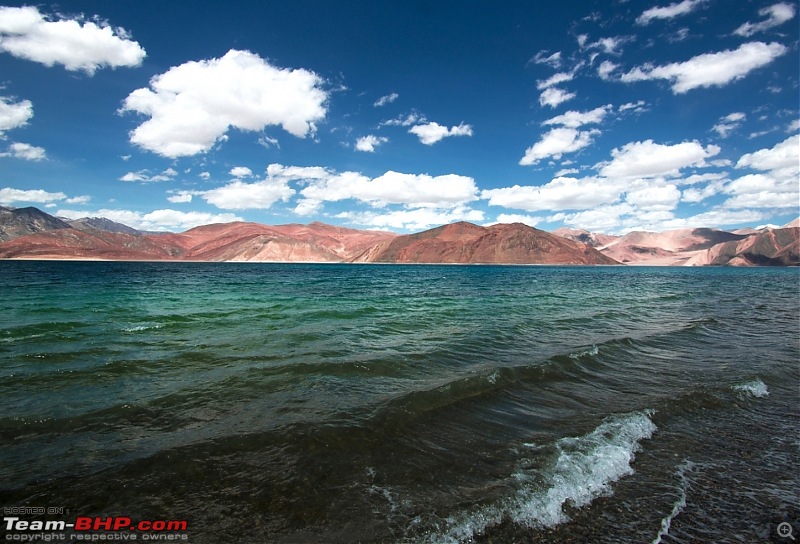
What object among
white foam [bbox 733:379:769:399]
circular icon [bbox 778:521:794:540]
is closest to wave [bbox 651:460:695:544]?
circular icon [bbox 778:521:794:540]

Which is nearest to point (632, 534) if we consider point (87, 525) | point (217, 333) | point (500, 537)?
point (500, 537)

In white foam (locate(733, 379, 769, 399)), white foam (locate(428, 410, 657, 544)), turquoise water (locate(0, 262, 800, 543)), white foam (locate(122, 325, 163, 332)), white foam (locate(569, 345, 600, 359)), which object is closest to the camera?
white foam (locate(428, 410, 657, 544))

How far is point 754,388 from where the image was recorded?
34.3 feet

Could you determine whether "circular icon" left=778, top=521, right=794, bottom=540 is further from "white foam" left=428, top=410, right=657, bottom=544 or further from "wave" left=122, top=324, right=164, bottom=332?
"wave" left=122, top=324, right=164, bottom=332

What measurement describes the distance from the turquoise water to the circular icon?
9 centimetres

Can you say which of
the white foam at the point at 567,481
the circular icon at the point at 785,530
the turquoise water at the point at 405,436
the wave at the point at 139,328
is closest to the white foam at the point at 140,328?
the wave at the point at 139,328

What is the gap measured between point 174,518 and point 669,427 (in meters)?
9.05

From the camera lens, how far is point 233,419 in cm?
798

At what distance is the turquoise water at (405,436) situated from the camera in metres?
5.04

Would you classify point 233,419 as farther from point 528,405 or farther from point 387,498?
point 528,405

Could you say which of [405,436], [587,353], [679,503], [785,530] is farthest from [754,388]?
[405,436]

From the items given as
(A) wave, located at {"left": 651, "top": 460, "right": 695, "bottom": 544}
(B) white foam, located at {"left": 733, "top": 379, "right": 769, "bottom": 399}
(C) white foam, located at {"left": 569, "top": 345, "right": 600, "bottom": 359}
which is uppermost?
(C) white foam, located at {"left": 569, "top": 345, "right": 600, "bottom": 359}

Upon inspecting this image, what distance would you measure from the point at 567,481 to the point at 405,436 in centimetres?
289

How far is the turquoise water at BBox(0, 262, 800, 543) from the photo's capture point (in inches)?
198
